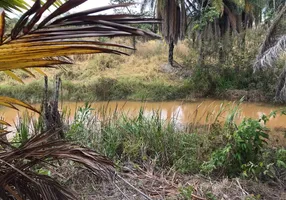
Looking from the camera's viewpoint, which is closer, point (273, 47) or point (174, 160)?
point (174, 160)

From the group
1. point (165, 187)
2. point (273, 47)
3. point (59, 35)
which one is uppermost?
point (273, 47)

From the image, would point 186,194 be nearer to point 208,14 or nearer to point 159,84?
point 159,84

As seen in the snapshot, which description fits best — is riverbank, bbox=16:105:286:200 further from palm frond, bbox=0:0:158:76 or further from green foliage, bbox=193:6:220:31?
green foliage, bbox=193:6:220:31

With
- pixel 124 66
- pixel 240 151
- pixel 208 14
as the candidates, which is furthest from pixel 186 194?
pixel 124 66

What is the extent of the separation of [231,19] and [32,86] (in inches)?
329

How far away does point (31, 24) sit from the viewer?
0.58 m

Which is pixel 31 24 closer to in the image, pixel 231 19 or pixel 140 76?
pixel 140 76

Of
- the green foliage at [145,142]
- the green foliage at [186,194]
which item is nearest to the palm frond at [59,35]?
the green foliage at [186,194]

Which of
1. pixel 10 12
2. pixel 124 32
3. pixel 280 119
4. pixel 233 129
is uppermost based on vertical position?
pixel 10 12

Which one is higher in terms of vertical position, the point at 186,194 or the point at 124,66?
the point at 124,66

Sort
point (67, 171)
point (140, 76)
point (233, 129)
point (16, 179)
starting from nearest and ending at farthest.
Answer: point (16, 179) < point (67, 171) < point (233, 129) < point (140, 76)

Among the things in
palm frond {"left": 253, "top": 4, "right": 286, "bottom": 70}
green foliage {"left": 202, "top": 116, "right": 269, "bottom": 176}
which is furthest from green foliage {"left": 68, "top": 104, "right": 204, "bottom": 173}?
palm frond {"left": 253, "top": 4, "right": 286, "bottom": 70}

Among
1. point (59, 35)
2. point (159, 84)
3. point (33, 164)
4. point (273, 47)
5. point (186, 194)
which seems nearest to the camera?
point (59, 35)

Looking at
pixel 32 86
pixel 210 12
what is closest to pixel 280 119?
pixel 210 12
